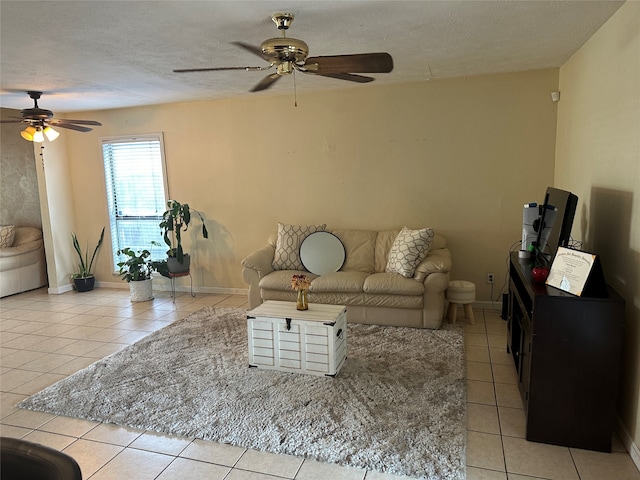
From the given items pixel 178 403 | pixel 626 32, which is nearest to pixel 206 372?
pixel 178 403

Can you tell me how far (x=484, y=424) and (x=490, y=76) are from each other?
3328mm

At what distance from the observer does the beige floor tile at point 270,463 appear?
223 centimetres

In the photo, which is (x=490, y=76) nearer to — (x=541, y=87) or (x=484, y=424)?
(x=541, y=87)

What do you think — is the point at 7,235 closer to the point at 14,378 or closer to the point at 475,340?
the point at 14,378

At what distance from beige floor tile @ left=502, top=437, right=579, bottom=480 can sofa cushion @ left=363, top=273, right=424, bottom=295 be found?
1.70 meters

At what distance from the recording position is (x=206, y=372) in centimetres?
334

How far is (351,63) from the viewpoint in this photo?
2.51m

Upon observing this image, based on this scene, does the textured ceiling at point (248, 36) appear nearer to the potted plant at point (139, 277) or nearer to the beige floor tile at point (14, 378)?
the potted plant at point (139, 277)

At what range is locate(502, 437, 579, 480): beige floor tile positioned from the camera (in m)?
2.16

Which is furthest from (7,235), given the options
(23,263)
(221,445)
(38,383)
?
(221,445)

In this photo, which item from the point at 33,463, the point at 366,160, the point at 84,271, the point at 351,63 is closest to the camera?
the point at 33,463

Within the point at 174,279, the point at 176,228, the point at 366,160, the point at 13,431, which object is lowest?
the point at 13,431

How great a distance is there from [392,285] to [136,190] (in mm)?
3769

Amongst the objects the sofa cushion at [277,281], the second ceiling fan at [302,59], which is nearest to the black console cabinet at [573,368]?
the second ceiling fan at [302,59]
